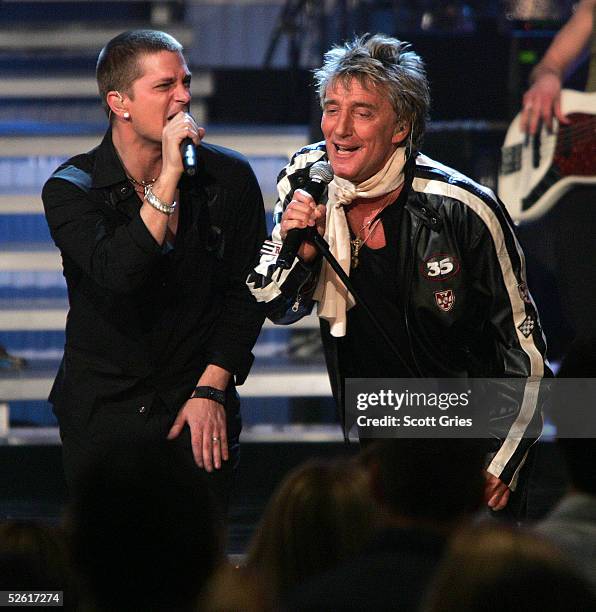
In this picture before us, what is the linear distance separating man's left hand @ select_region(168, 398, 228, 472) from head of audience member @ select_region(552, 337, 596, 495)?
0.98 metres

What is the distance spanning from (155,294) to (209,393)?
293mm

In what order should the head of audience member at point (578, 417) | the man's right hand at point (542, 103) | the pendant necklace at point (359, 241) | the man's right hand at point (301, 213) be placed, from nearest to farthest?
the head of audience member at point (578, 417) < the man's right hand at point (301, 213) < the pendant necklace at point (359, 241) < the man's right hand at point (542, 103)

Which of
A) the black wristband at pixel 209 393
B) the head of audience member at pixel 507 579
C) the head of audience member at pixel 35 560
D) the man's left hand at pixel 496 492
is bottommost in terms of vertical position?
the man's left hand at pixel 496 492

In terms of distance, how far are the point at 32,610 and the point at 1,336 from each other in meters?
4.11

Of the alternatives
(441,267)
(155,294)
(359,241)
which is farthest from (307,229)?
(155,294)

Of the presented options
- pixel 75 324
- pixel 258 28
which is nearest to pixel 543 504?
pixel 75 324

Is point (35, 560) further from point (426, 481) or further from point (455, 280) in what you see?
point (455, 280)

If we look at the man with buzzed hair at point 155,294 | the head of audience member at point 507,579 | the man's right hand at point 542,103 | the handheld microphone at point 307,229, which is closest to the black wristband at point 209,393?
the man with buzzed hair at point 155,294

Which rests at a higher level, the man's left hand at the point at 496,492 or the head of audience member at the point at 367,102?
the head of audience member at the point at 367,102

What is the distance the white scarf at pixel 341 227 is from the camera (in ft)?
9.90

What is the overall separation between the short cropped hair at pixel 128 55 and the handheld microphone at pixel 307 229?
52 cm

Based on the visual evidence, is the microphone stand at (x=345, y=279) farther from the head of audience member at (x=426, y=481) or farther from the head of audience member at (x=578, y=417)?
the head of audience member at (x=426, y=481)

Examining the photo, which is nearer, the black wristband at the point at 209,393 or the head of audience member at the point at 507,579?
the head of audience member at the point at 507,579

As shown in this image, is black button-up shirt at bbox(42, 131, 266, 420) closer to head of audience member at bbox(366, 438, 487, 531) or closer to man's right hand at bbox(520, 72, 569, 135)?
head of audience member at bbox(366, 438, 487, 531)
